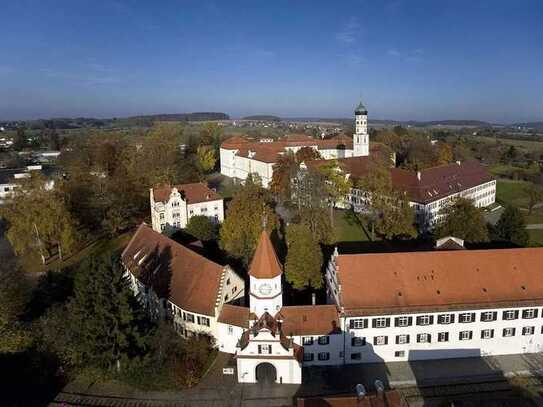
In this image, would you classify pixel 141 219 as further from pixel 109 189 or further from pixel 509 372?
pixel 509 372

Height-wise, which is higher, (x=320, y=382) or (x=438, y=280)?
(x=438, y=280)

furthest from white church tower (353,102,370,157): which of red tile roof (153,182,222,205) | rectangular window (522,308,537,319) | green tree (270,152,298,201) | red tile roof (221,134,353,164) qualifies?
rectangular window (522,308,537,319)

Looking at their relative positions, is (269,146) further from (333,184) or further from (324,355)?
(324,355)

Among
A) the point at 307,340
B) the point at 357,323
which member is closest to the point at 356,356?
the point at 357,323

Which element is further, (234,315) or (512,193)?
(512,193)

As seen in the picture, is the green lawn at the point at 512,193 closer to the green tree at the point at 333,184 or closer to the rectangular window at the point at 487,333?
the green tree at the point at 333,184

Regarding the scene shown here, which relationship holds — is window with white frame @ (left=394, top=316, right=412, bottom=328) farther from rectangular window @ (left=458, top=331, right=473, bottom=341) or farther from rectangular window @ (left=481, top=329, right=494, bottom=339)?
rectangular window @ (left=481, top=329, right=494, bottom=339)

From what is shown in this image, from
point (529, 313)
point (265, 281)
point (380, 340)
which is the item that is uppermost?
point (265, 281)
